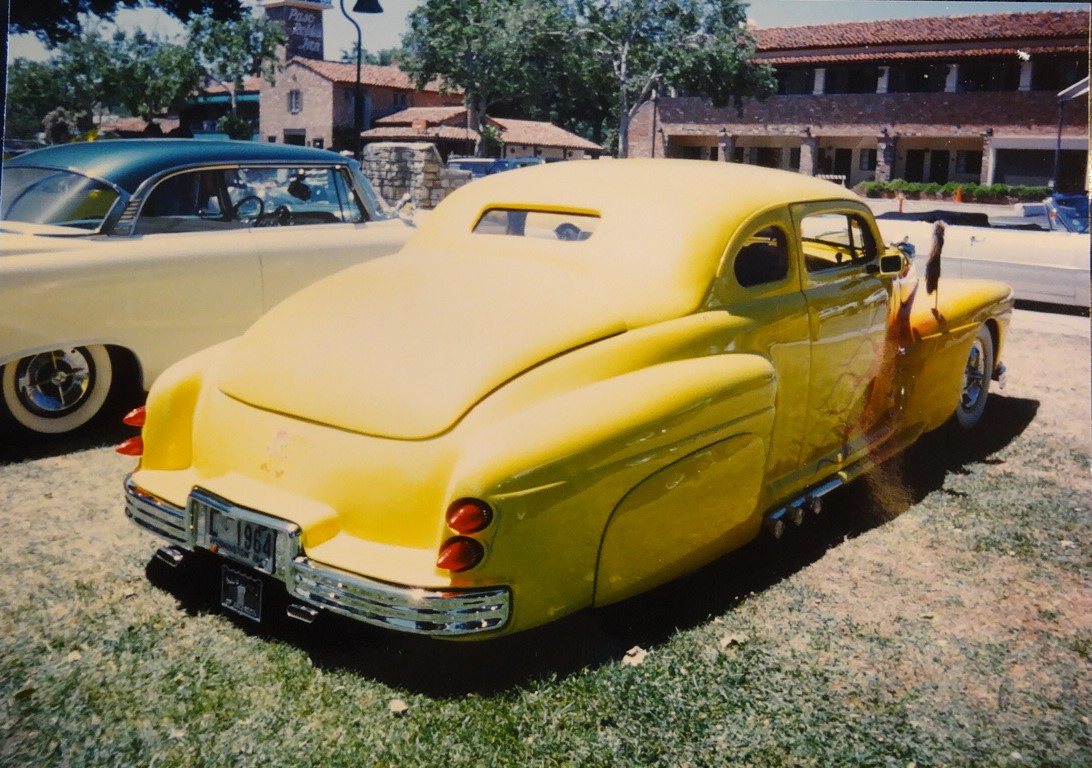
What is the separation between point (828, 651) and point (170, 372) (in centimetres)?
243

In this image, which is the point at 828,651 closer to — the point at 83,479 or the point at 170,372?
the point at 170,372

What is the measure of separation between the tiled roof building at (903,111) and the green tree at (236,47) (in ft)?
13.3

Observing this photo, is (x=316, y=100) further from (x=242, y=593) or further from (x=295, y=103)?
(x=242, y=593)

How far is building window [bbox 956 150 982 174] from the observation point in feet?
95.0

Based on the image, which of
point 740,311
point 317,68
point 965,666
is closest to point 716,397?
point 740,311

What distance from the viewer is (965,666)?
9.30 ft

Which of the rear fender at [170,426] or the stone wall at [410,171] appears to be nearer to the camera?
the rear fender at [170,426]

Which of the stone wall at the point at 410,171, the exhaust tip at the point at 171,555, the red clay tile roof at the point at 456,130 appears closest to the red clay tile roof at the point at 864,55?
the red clay tile roof at the point at 456,130

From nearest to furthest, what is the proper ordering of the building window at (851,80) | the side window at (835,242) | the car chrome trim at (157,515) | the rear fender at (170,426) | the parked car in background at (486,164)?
1. the car chrome trim at (157,515)
2. the rear fender at (170,426)
3. the side window at (835,242)
4. the building window at (851,80)
5. the parked car in background at (486,164)

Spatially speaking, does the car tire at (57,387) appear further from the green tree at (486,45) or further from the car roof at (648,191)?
the green tree at (486,45)

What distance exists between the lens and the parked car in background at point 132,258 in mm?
4270

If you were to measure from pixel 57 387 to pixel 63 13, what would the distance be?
73.3 inches

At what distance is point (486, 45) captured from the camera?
24.7 ft

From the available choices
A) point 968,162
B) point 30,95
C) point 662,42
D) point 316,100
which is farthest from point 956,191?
point 30,95
